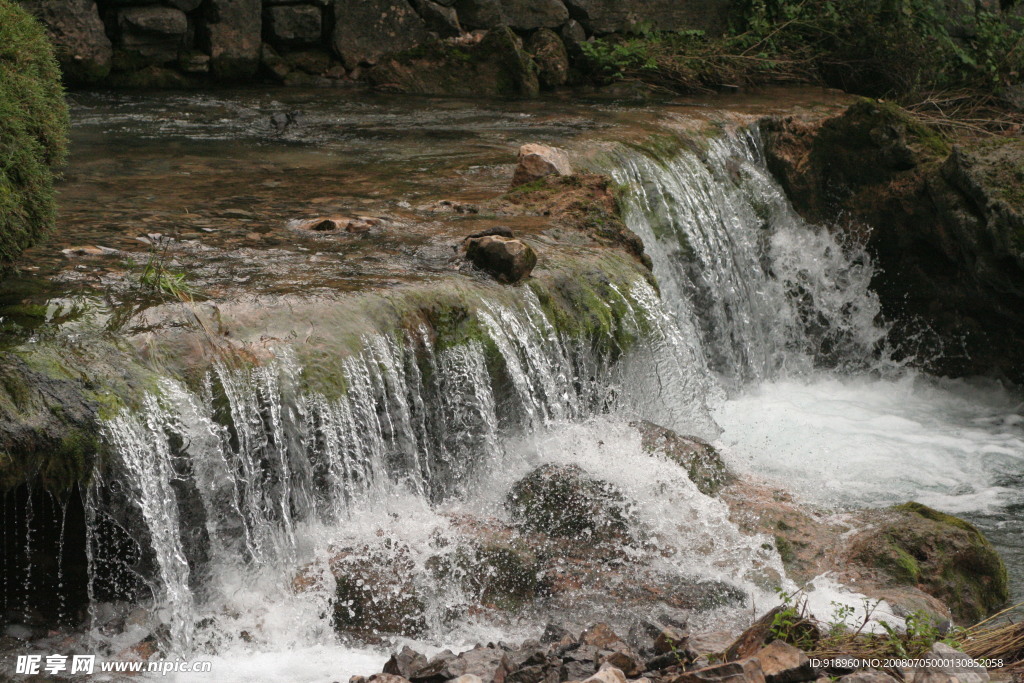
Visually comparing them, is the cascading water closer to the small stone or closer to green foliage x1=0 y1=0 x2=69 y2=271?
the small stone

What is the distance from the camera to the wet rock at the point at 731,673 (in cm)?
317

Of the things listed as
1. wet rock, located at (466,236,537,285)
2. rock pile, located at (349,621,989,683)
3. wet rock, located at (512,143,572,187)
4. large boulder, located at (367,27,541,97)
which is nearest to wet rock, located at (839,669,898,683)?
rock pile, located at (349,621,989,683)

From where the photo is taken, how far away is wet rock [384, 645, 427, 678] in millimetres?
3586

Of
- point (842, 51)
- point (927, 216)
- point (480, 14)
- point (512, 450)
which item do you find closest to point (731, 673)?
point (512, 450)

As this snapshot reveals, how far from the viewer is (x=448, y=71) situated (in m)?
10.7

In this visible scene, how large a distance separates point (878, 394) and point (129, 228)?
5.44 metres

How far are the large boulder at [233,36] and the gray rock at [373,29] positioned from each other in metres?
0.84

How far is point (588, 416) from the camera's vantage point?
219 inches

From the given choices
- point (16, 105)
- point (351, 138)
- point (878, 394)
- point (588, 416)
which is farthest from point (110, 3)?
point (878, 394)

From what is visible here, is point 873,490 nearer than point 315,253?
No

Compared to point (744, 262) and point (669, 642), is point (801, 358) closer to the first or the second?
point (744, 262)

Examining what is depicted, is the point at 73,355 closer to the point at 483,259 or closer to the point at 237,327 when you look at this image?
the point at 237,327

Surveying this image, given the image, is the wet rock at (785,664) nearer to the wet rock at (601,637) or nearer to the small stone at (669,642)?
the small stone at (669,642)

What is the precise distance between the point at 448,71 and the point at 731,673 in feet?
28.0
